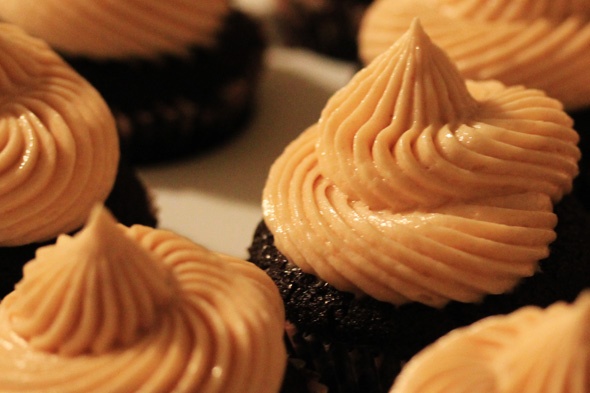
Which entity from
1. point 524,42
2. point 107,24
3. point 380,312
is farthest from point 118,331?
point 524,42

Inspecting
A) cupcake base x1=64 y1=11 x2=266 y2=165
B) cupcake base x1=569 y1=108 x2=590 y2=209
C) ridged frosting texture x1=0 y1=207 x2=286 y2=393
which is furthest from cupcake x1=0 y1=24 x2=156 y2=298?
cupcake base x1=569 y1=108 x2=590 y2=209

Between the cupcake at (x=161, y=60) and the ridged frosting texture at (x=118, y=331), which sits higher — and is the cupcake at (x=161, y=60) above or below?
below

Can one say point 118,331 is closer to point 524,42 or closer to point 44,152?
point 44,152

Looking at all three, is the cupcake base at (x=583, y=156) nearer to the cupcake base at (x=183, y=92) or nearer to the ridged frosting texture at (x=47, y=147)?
the cupcake base at (x=183, y=92)

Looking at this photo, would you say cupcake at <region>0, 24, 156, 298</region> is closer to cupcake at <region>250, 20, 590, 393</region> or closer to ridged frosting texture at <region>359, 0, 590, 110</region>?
cupcake at <region>250, 20, 590, 393</region>

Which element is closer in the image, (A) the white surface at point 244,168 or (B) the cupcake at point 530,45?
(B) the cupcake at point 530,45

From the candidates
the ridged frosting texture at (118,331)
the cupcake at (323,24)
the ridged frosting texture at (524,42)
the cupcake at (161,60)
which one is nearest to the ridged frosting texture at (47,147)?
the ridged frosting texture at (118,331)

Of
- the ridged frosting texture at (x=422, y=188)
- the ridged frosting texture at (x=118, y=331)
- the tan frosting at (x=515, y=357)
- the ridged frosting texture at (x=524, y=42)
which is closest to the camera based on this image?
the tan frosting at (x=515, y=357)

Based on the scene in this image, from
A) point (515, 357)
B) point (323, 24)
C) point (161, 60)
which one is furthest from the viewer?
point (323, 24)
